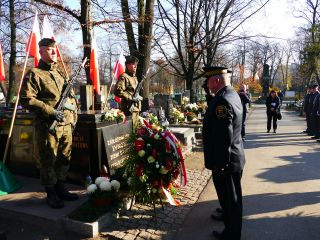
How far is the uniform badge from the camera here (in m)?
3.50

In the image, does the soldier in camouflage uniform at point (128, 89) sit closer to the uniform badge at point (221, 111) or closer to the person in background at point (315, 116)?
the uniform badge at point (221, 111)

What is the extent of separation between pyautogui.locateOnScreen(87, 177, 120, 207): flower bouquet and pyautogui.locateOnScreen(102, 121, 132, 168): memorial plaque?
2.60 feet

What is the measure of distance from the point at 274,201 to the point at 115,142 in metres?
2.81

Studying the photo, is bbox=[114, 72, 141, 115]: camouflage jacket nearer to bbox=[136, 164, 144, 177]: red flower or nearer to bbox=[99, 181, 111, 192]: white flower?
bbox=[136, 164, 144, 177]: red flower

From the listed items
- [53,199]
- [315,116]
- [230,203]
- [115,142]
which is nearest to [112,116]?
[115,142]

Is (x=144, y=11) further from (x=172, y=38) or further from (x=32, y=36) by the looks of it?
(x=32, y=36)

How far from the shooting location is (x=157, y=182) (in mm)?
4543

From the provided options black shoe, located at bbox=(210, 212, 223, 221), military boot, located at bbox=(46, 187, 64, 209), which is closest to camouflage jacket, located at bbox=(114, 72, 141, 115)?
military boot, located at bbox=(46, 187, 64, 209)

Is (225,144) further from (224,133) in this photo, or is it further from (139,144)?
(139,144)

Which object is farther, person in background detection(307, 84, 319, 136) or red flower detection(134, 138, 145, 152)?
person in background detection(307, 84, 319, 136)

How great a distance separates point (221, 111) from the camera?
3.51m

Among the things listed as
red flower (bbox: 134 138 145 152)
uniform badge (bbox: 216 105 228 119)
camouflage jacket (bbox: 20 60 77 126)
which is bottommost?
red flower (bbox: 134 138 145 152)

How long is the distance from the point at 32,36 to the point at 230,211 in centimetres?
471

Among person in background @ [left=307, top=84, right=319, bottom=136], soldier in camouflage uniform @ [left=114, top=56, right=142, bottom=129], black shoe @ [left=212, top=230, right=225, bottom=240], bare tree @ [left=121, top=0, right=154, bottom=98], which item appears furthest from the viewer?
person in background @ [left=307, top=84, right=319, bottom=136]
